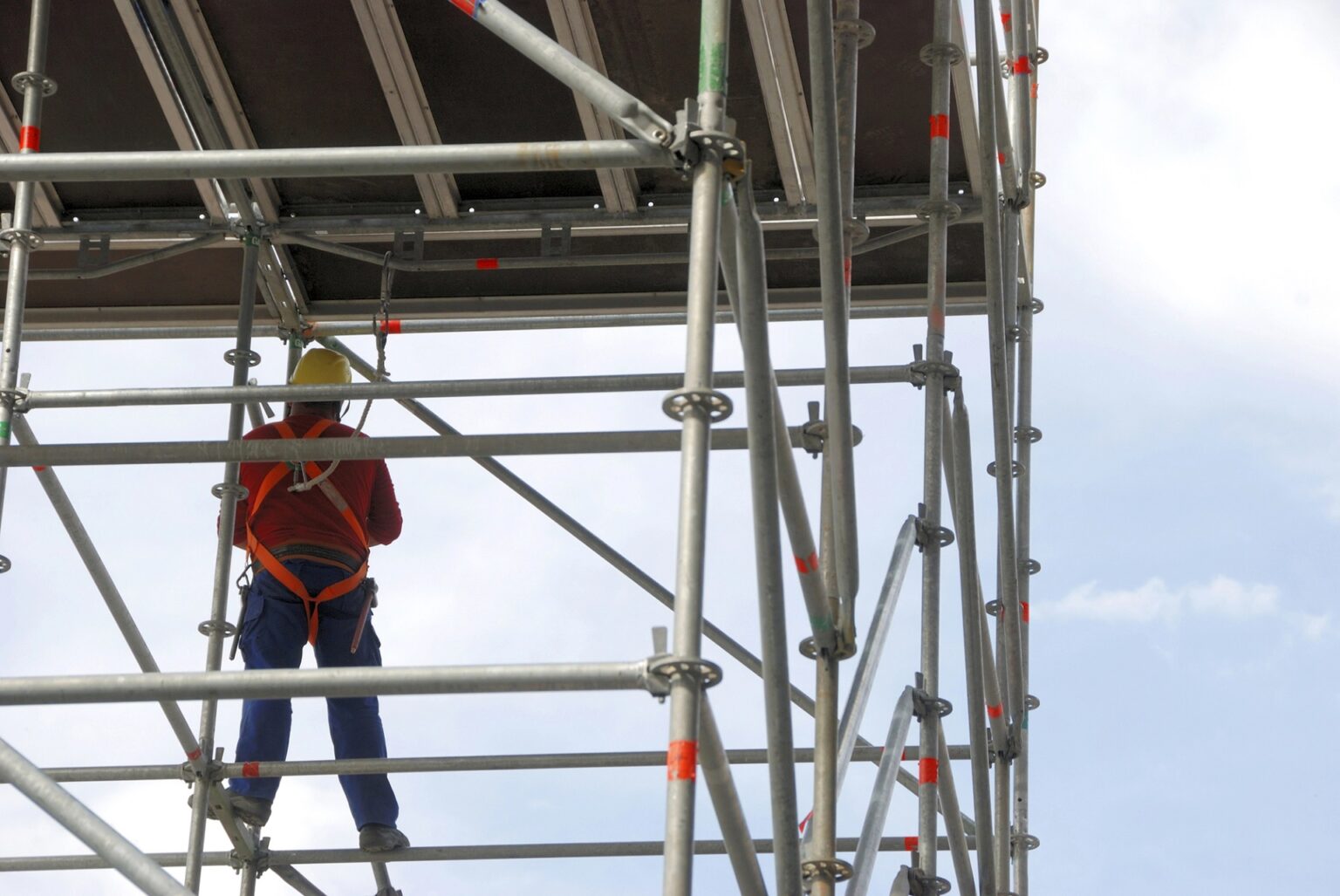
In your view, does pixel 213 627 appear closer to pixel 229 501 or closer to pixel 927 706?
pixel 229 501

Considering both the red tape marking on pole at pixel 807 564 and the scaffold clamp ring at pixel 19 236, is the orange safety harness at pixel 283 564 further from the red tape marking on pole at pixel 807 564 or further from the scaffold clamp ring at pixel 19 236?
the red tape marking on pole at pixel 807 564

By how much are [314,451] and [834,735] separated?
2.02m

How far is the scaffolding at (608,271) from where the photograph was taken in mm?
5270

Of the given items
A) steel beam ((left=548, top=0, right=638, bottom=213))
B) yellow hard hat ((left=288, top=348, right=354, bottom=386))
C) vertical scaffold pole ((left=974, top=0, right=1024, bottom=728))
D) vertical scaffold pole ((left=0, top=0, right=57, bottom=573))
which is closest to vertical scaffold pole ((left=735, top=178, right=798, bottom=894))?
vertical scaffold pole ((left=974, top=0, right=1024, bottom=728))

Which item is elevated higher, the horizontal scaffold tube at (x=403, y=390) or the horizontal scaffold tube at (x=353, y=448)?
the horizontal scaffold tube at (x=403, y=390)

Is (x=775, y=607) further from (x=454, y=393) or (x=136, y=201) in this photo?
(x=136, y=201)

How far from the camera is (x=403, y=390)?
704 centimetres

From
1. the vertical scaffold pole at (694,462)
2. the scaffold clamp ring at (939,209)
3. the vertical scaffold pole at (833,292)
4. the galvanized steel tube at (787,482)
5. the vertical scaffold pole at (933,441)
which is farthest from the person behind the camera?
the scaffold clamp ring at (939,209)

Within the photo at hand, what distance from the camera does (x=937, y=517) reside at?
6551 mm

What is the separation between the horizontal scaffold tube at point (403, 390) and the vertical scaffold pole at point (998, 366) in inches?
20.6

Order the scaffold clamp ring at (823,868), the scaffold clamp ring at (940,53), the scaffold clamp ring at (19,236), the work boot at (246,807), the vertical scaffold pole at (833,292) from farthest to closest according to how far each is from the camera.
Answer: the work boot at (246,807)
the scaffold clamp ring at (19,236)
the scaffold clamp ring at (940,53)
the vertical scaffold pole at (833,292)
the scaffold clamp ring at (823,868)

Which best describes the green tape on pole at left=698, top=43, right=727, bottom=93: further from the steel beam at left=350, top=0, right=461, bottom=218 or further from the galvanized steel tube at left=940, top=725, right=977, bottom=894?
the steel beam at left=350, top=0, right=461, bottom=218

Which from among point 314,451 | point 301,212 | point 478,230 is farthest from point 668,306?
point 314,451

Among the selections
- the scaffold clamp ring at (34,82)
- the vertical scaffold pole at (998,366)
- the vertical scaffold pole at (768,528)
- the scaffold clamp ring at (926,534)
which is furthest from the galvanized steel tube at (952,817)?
the scaffold clamp ring at (34,82)
